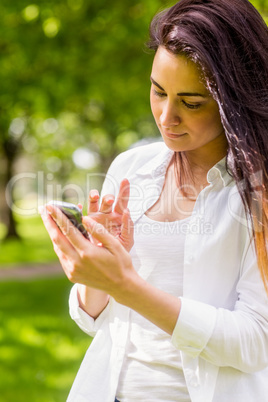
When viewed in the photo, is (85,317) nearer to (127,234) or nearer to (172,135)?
(127,234)

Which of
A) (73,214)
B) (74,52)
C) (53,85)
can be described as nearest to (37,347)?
(74,52)

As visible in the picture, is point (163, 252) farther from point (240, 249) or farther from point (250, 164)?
point (250, 164)

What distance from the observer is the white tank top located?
1.69 metres

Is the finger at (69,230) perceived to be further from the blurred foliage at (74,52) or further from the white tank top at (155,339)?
the blurred foliage at (74,52)

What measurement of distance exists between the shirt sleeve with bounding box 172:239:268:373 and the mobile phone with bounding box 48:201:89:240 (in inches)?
13.4

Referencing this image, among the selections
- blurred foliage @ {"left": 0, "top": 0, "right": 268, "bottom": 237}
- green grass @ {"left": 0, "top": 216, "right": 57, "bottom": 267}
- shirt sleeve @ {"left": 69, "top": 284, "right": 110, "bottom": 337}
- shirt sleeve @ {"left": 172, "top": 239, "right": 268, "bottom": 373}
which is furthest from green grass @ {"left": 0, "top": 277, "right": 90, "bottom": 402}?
green grass @ {"left": 0, "top": 216, "right": 57, "bottom": 267}

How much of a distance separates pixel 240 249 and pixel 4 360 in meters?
4.83

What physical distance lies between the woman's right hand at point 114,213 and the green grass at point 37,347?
144 inches

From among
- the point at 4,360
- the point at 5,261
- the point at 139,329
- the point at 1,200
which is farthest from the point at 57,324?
the point at 1,200

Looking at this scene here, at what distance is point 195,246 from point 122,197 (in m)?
0.26

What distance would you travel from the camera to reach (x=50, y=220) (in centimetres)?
143

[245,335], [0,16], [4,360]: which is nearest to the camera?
[245,335]

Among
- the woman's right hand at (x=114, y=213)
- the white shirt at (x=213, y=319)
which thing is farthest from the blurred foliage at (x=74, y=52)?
the woman's right hand at (x=114, y=213)

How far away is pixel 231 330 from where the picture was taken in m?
1.54
